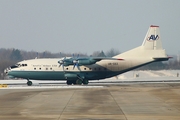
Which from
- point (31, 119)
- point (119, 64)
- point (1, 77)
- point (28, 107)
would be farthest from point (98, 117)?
point (1, 77)

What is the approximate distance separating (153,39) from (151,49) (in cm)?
155

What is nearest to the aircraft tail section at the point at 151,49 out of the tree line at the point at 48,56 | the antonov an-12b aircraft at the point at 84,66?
the antonov an-12b aircraft at the point at 84,66

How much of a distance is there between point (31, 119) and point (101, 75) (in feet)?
126

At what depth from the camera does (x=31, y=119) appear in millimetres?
22875

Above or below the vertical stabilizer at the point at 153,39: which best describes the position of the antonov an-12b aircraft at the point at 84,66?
below

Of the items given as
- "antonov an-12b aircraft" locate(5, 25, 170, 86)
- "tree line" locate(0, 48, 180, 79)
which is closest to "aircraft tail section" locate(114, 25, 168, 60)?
"antonov an-12b aircraft" locate(5, 25, 170, 86)

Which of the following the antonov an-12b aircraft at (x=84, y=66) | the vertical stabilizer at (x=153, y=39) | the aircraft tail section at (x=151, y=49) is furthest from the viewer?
the vertical stabilizer at (x=153, y=39)

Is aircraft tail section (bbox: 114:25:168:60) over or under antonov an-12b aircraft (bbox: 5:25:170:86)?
over

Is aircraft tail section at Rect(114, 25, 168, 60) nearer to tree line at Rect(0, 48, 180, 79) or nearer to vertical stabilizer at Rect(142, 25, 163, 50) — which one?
vertical stabilizer at Rect(142, 25, 163, 50)

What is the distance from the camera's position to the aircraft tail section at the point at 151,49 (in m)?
61.0

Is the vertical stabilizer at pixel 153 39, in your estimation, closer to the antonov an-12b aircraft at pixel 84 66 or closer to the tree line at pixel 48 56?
the antonov an-12b aircraft at pixel 84 66

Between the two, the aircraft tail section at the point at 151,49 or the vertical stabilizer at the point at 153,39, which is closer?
the aircraft tail section at the point at 151,49

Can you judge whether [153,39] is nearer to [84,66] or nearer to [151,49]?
[151,49]

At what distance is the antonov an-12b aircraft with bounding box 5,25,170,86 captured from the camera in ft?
196
